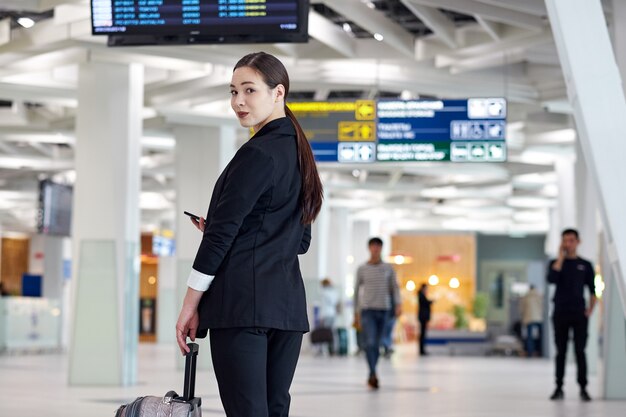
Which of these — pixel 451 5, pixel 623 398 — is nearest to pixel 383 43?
pixel 451 5

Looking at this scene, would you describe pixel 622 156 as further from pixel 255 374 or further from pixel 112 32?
pixel 112 32

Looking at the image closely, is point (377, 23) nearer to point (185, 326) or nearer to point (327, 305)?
point (185, 326)

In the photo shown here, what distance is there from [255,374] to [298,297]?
300mm

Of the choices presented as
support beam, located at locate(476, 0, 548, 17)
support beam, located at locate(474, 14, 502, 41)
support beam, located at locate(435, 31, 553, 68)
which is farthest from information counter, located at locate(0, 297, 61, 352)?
support beam, located at locate(476, 0, 548, 17)

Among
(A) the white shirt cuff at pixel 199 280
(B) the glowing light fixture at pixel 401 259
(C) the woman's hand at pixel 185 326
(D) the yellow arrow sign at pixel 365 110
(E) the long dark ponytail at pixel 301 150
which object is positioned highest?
(D) the yellow arrow sign at pixel 365 110

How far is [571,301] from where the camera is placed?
11.7 meters

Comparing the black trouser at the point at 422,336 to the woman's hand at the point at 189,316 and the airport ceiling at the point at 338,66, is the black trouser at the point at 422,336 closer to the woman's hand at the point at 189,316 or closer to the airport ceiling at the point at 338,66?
the airport ceiling at the point at 338,66

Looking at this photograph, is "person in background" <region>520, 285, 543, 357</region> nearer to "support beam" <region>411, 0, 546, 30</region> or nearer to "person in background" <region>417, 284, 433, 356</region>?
"person in background" <region>417, 284, 433, 356</region>

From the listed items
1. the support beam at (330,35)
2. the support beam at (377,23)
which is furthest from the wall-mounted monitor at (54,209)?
the support beam at (377,23)

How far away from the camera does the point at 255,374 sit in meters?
3.41

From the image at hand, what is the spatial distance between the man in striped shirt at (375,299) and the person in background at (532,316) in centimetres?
1555

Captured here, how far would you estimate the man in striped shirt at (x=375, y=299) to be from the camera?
42.9 ft

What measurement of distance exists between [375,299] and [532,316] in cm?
1584

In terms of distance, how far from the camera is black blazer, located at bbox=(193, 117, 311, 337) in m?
3.41
